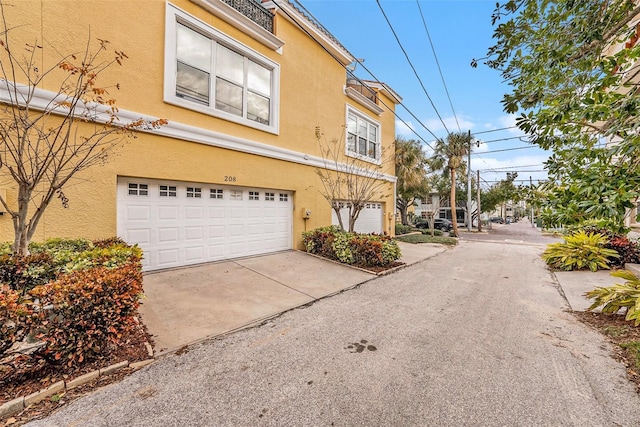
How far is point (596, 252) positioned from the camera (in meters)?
7.72

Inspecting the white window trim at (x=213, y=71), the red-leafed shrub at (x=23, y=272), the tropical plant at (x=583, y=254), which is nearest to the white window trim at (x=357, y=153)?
the white window trim at (x=213, y=71)

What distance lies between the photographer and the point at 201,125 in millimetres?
6852

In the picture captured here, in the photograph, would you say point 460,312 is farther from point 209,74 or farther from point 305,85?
point 305,85

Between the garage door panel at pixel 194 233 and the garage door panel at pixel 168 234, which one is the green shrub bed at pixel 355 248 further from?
the garage door panel at pixel 168 234

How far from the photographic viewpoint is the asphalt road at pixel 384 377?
2238 millimetres

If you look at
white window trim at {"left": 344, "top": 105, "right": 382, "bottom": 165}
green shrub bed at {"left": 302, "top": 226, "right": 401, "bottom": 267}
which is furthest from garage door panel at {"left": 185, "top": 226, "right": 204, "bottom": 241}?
white window trim at {"left": 344, "top": 105, "right": 382, "bottom": 165}

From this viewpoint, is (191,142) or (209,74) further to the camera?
(209,74)

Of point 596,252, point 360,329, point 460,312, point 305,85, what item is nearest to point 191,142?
point 305,85

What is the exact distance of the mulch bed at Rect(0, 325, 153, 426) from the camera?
7.25 feet

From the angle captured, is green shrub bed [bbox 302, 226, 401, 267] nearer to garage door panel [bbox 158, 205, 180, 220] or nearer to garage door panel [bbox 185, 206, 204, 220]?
garage door panel [bbox 185, 206, 204, 220]

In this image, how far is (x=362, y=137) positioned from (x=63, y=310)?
41.4 feet

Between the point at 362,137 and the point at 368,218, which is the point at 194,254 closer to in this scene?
the point at 368,218

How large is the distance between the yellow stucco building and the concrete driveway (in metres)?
0.92

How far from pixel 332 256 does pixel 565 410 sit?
647 cm
